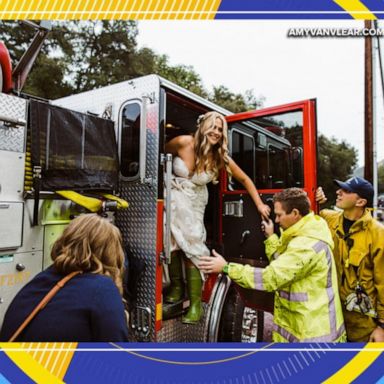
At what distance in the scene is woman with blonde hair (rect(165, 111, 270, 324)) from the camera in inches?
115

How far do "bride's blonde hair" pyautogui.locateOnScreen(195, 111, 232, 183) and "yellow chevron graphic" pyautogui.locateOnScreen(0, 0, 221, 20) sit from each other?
4.18ft

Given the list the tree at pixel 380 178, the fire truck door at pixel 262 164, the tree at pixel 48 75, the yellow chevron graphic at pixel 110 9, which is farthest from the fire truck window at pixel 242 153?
the tree at pixel 48 75

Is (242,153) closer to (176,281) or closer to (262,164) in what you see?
(262,164)

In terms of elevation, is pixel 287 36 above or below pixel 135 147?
above

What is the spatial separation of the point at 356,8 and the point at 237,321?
2.65m

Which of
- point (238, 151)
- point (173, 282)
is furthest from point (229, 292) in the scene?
point (238, 151)

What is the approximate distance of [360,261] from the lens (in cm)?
233

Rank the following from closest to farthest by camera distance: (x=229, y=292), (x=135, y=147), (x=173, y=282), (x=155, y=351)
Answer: (x=155, y=351) → (x=135, y=147) → (x=173, y=282) → (x=229, y=292)

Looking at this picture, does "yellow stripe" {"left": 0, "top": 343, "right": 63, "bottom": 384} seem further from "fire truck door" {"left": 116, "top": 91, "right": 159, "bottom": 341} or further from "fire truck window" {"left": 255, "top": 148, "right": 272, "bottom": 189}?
"fire truck window" {"left": 255, "top": 148, "right": 272, "bottom": 189}

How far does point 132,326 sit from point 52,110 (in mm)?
1653

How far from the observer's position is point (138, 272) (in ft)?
8.50

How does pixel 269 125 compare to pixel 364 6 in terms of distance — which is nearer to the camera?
pixel 364 6

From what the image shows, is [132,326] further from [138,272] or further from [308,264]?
[308,264]

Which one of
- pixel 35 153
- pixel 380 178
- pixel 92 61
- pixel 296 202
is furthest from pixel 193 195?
pixel 92 61
